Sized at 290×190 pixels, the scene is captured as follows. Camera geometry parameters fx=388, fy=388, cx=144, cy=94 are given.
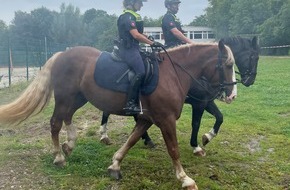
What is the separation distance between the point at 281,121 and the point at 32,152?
5.89m

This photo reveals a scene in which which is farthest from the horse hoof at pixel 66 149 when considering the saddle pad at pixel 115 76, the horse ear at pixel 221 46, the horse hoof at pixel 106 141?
the horse ear at pixel 221 46

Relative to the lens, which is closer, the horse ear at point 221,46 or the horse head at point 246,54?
the horse ear at point 221,46

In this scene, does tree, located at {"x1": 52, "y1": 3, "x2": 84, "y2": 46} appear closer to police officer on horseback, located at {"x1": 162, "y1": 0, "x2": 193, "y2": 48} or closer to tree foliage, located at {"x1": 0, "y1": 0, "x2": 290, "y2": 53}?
tree foliage, located at {"x1": 0, "y1": 0, "x2": 290, "y2": 53}

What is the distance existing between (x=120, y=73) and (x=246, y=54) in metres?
2.34

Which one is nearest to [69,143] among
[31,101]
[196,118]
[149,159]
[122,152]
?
[31,101]

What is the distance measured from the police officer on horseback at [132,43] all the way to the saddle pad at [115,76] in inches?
4.4

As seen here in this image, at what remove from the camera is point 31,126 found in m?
8.67

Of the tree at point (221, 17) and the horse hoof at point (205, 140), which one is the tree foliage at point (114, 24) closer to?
the tree at point (221, 17)

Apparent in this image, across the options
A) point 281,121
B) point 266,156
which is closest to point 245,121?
point 281,121

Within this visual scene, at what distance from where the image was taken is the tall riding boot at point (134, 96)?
5.23 metres

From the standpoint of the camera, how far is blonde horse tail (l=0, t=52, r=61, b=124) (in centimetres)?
603

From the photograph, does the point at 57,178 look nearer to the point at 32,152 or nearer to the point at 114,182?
the point at 114,182

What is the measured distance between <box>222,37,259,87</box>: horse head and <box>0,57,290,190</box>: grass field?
1393mm

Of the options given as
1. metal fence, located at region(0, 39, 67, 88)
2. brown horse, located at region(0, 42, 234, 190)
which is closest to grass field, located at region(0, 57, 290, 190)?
brown horse, located at region(0, 42, 234, 190)
